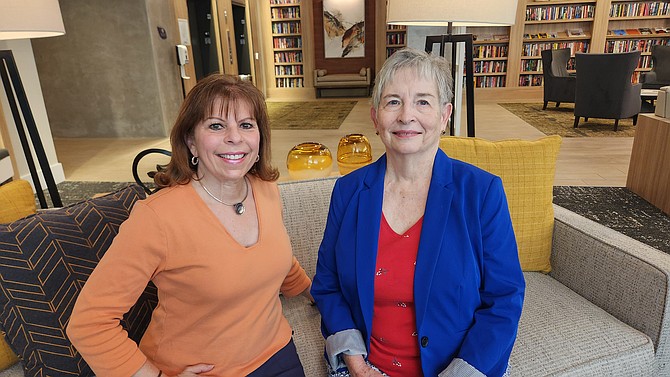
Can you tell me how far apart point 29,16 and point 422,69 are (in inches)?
→ 65.1

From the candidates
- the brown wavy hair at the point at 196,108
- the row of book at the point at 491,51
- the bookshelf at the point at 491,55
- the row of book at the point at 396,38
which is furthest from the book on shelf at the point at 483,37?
the brown wavy hair at the point at 196,108

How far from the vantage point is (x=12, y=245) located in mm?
1187

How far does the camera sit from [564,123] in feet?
22.9

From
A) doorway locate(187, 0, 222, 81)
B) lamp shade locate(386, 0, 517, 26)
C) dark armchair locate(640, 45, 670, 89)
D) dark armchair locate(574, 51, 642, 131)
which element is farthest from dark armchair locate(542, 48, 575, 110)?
lamp shade locate(386, 0, 517, 26)

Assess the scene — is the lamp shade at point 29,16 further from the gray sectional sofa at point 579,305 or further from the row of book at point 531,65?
the row of book at point 531,65

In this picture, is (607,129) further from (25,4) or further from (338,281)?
(25,4)

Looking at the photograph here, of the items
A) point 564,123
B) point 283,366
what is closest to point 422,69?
point 283,366

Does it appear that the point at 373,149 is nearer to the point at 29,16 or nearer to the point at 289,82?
the point at 29,16

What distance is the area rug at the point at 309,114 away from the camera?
299 inches

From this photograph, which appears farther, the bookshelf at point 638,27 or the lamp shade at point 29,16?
the bookshelf at point 638,27

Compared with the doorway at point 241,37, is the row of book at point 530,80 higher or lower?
lower

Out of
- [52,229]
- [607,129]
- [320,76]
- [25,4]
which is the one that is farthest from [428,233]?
[320,76]

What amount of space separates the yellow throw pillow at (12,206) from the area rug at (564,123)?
630 centimetres

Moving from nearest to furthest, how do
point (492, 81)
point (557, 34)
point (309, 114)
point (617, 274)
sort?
point (617, 274), point (309, 114), point (557, 34), point (492, 81)
